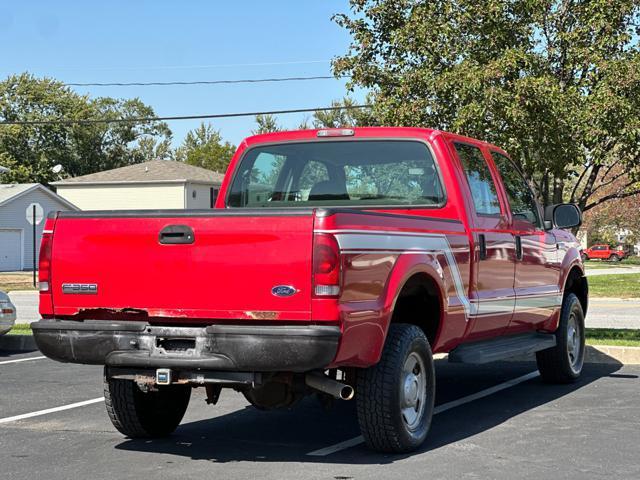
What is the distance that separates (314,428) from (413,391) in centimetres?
124

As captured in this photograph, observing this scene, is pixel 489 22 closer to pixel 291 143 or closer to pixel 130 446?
pixel 291 143

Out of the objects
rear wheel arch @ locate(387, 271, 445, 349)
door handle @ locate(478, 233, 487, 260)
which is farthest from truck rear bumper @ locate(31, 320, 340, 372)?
door handle @ locate(478, 233, 487, 260)

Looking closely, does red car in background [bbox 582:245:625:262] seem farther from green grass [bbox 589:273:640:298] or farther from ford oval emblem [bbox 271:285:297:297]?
ford oval emblem [bbox 271:285:297:297]

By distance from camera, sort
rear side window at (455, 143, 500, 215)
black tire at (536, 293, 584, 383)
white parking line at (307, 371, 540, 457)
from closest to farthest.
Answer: white parking line at (307, 371, 540, 457) < rear side window at (455, 143, 500, 215) < black tire at (536, 293, 584, 383)

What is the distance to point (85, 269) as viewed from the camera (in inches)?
259

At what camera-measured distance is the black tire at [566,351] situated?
33.0 ft

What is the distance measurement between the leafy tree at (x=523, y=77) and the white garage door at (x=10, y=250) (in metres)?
38.1

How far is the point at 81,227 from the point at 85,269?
26 centimetres

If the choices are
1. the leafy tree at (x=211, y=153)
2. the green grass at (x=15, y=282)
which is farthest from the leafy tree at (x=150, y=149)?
the green grass at (x=15, y=282)

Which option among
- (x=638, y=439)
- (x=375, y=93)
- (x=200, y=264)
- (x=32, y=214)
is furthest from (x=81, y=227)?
(x=32, y=214)

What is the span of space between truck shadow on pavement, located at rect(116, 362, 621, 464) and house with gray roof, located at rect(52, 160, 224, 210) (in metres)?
48.3

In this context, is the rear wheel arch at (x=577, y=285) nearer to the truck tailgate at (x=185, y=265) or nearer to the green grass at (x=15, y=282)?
the truck tailgate at (x=185, y=265)

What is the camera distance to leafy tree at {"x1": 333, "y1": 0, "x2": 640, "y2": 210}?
1269cm

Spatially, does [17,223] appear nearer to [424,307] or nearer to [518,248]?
[518,248]
